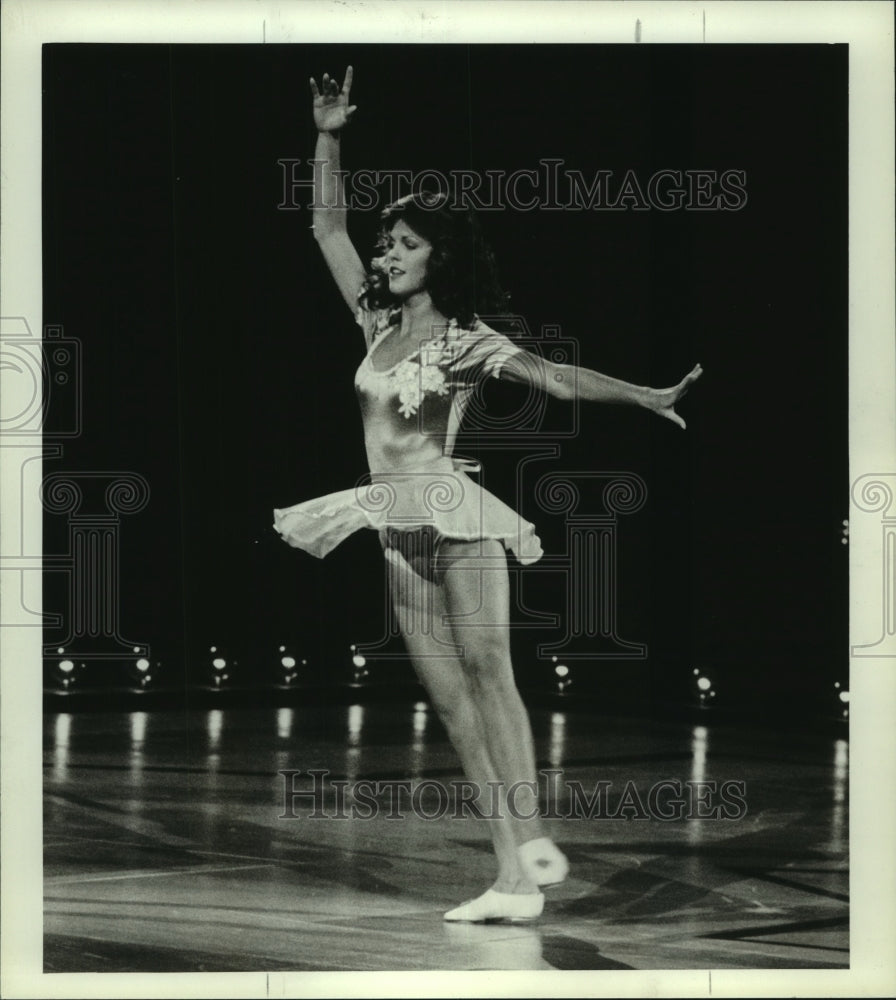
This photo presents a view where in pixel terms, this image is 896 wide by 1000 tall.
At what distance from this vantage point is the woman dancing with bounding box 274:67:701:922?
6.05m

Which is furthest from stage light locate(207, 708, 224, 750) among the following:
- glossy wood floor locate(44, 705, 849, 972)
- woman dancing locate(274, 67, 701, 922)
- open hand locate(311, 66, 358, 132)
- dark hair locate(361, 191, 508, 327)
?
open hand locate(311, 66, 358, 132)

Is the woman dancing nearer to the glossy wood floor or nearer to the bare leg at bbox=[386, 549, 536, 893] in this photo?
the bare leg at bbox=[386, 549, 536, 893]

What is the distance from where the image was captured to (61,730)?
6.11 meters

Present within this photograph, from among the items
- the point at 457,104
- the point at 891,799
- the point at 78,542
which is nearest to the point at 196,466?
the point at 78,542

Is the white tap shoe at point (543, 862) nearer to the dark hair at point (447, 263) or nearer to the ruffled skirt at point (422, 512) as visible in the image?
the ruffled skirt at point (422, 512)

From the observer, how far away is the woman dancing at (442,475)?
6.05 meters

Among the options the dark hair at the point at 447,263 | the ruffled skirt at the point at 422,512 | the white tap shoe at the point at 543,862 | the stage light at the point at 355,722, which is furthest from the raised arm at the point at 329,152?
the white tap shoe at the point at 543,862

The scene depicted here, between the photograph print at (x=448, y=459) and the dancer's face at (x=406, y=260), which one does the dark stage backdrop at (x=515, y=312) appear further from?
the dancer's face at (x=406, y=260)

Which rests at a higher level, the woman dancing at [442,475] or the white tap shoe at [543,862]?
the woman dancing at [442,475]

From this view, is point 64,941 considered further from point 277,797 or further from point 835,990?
point 835,990

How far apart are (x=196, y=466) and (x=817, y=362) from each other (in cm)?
200

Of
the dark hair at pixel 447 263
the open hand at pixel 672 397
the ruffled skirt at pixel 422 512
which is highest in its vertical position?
the dark hair at pixel 447 263

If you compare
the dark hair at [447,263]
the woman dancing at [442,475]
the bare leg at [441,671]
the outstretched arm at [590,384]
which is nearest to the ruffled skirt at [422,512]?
the woman dancing at [442,475]

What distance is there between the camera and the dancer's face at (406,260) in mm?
6070
